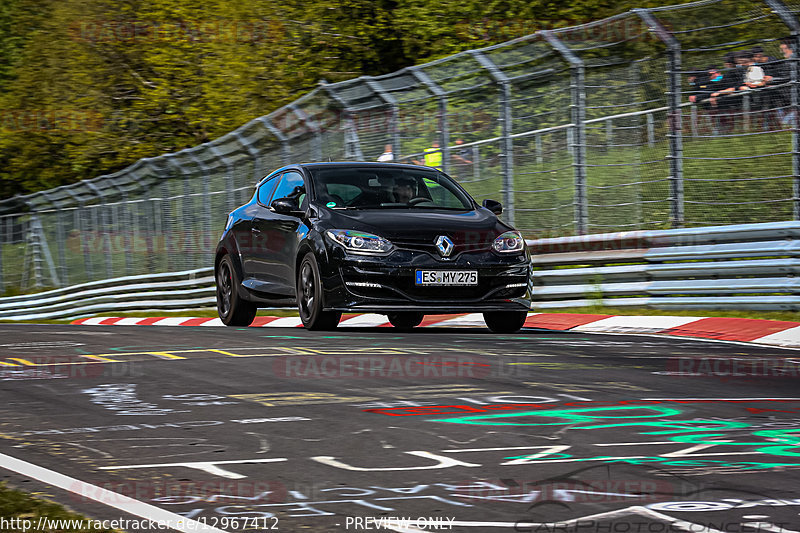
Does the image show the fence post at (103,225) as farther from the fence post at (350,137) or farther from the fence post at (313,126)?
the fence post at (350,137)

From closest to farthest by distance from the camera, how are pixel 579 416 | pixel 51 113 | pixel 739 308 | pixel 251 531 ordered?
1. pixel 251 531
2. pixel 579 416
3. pixel 739 308
4. pixel 51 113

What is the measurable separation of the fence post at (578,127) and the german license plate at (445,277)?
12.5ft

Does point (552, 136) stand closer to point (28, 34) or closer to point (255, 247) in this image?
point (255, 247)

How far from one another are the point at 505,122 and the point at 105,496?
37.8ft

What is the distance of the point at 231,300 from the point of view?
46.9 ft

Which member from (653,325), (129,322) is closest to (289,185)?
(653,325)

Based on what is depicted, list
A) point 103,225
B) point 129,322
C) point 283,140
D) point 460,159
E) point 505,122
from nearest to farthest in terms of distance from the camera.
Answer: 1. point 505,122
2. point 460,159
3. point 283,140
4. point 129,322
5. point 103,225

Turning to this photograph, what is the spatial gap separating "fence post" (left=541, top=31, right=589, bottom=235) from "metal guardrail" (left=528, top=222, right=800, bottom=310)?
0.41 meters

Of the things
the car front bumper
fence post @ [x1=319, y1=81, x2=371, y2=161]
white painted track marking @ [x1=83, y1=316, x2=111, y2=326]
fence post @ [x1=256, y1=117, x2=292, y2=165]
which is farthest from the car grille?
white painted track marking @ [x1=83, y1=316, x2=111, y2=326]

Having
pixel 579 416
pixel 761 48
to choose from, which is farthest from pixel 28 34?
pixel 579 416

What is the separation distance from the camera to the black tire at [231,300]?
46.3ft

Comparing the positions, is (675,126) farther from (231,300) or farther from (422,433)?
(422,433)

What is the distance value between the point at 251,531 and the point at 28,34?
53413 millimetres

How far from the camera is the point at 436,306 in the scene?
11.0 m
